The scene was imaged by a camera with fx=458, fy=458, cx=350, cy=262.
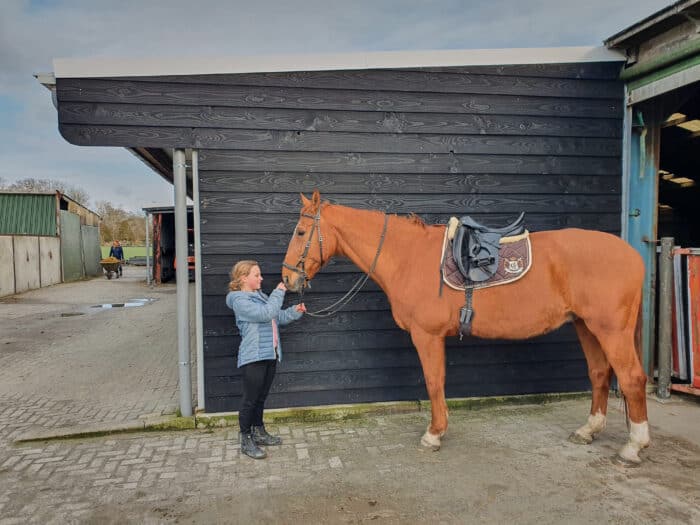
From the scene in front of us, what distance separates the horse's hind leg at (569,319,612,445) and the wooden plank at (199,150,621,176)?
5.47 feet

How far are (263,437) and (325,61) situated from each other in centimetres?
330

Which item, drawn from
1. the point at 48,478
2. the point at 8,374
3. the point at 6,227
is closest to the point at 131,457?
the point at 48,478

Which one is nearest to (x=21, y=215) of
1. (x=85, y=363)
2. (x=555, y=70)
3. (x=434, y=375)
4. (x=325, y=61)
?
(x=85, y=363)

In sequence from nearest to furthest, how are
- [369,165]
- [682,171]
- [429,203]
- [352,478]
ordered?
[352,478], [369,165], [429,203], [682,171]

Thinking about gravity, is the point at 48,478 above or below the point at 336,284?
below

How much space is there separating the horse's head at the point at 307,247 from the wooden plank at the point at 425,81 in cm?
135

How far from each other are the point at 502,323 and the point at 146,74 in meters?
3.62

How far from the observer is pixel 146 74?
395 centimetres

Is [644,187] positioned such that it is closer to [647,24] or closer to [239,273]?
[647,24]

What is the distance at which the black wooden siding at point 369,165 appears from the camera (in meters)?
4.09

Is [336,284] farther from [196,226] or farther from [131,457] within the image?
[131,457]

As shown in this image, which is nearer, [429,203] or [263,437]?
[263,437]

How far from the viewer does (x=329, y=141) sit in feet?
13.9

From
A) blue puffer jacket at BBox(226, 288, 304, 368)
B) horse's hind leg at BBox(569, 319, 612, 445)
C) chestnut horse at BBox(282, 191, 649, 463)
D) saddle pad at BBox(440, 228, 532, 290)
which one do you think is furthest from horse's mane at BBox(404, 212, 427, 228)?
horse's hind leg at BBox(569, 319, 612, 445)
